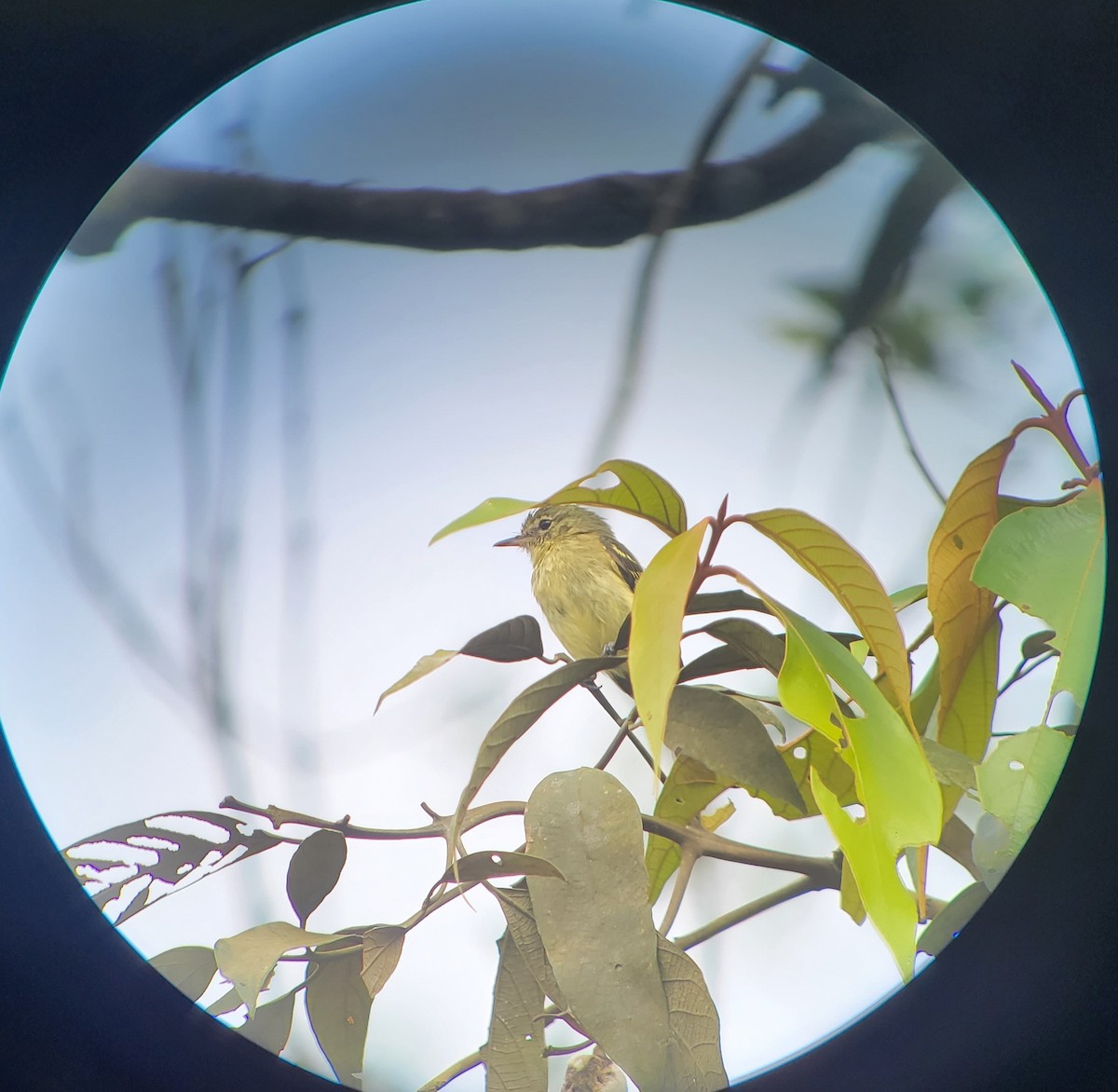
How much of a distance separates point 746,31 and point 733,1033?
1.41 ft

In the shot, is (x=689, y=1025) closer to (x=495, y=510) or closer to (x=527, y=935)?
(x=527, y=935)

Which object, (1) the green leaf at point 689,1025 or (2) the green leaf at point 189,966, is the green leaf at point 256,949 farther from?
(1) the green leaf at point 689,1025

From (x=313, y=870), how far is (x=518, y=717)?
0.11m

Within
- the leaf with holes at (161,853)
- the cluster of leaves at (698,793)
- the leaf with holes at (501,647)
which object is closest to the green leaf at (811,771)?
the cluster of leaves at (698,793)

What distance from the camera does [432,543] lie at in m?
0.41

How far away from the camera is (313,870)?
1.31 feet

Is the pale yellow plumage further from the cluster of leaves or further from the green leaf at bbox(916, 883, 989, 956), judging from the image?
the green leaf at bbox(916, 883, 989, 956)

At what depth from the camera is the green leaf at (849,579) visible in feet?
1.18

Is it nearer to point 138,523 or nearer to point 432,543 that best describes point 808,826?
point 432,543

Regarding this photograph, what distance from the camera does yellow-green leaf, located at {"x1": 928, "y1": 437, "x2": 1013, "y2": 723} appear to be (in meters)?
0.40

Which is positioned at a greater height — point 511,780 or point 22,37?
point 22,37

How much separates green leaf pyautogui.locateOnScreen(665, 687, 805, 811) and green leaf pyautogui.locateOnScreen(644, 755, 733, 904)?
0.01 m

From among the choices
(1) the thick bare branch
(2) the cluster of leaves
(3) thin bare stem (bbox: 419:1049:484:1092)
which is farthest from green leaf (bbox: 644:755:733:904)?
(1) the thick bare branch

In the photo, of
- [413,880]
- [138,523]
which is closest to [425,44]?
[138,523]
